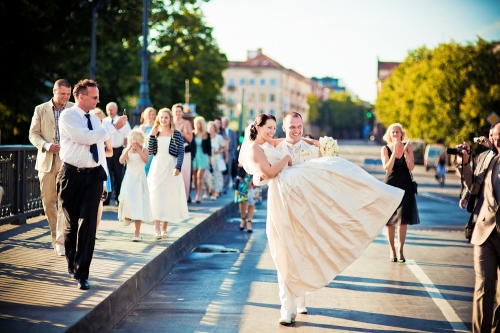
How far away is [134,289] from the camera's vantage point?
8.16m

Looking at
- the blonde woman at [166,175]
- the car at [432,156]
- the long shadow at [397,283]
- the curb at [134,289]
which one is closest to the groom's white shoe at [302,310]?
the curb at [134,289]

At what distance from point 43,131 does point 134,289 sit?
2.77 metres

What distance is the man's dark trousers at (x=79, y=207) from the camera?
7637 mm

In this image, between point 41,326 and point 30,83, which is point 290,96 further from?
point 41,326

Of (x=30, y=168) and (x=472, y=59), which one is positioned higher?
(x=472, y=59)

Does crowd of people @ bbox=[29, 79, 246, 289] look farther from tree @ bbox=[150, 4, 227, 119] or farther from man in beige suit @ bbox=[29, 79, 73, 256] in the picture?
tree @ bbox=[150, 4, 227, 119]

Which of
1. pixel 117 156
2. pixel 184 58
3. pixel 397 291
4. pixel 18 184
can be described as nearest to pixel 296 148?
pixel 397 291

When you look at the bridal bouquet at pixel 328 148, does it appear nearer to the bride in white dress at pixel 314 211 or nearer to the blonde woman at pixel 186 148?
the bride in white dress at pixel 314 211

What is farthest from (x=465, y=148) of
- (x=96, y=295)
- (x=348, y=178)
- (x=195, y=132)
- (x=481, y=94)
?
(x=481, y=94)

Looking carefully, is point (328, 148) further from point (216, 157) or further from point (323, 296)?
point (216, 157)

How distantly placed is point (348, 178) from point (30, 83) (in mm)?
22426

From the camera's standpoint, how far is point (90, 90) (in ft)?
25.6

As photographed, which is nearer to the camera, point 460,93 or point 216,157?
point 216,157

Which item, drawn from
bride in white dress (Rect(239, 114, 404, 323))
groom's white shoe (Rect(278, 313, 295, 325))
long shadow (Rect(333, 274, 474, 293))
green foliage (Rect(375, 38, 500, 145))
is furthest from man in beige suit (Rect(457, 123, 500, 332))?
green foliage (Rect(375, 38, 500, 145))
